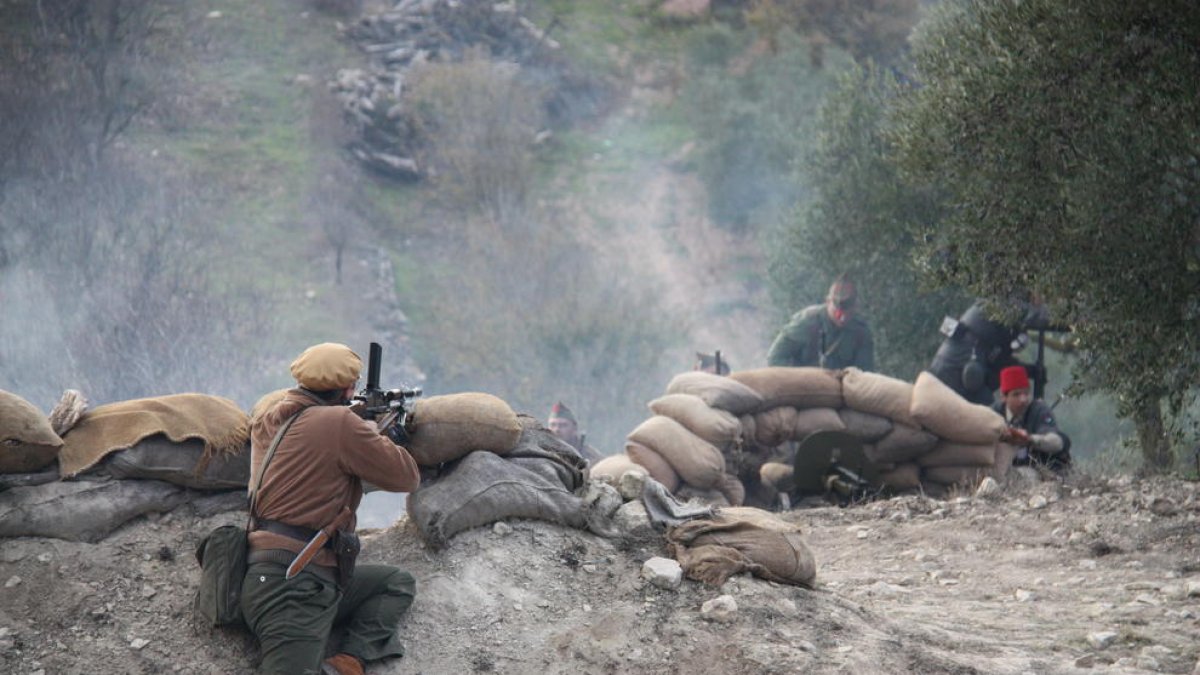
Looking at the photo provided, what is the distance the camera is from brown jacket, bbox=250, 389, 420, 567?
5000 millimetres

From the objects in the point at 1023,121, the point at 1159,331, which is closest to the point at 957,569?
the point at 1159,331

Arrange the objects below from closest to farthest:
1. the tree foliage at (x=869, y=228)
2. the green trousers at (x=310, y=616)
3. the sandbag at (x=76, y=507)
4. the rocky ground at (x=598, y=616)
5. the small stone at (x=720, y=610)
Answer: the green trousers at (x=310, y=616), the rocky ground at (x=598, y=616), the sandbag at (x=76, y=507), the small stone at (x=720, y=610), the tree foliage at (x=869, y=228)

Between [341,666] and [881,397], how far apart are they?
273 inches

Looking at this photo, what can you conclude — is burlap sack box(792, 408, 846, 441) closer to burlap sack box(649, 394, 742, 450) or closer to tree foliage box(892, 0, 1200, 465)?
burlap sack box(649, 394, 742, 450)

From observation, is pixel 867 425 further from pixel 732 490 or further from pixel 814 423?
pixel 732 490

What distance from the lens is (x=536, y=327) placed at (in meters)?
28.7

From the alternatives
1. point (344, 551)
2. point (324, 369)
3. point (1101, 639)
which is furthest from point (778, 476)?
point (324, 369)

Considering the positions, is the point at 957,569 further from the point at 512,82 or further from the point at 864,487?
the point at 512,82

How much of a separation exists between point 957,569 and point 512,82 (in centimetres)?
3251

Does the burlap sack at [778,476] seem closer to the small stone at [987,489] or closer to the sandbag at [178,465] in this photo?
the small stone at [987,489]

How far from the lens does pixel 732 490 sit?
10.2 m

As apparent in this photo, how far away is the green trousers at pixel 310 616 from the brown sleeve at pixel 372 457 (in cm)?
47

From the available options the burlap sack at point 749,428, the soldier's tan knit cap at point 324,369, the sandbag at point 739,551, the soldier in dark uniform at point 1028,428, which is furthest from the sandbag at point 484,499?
the soldier in dark uniform at point 1028,428

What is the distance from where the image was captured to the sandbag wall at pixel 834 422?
10422 mm
